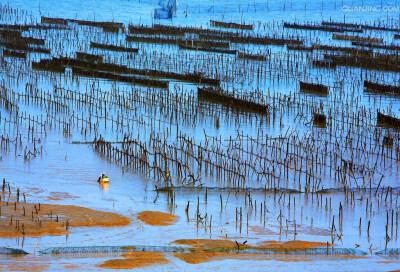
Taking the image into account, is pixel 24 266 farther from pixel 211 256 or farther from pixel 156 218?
pixel 156 218

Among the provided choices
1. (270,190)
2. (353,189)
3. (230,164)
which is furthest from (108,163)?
(353,189)

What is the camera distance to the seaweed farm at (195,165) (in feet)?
Result: 23.7

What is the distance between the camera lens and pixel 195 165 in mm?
11102

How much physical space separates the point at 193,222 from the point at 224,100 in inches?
340

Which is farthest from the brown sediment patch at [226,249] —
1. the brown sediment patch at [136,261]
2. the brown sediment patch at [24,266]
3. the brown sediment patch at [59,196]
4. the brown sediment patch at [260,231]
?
the brown sediment patch at [59,196]

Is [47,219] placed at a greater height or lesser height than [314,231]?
greater

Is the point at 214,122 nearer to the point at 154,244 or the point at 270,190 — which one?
the point at 270,190

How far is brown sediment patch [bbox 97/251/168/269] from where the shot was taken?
666 cm

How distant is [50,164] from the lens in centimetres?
1095

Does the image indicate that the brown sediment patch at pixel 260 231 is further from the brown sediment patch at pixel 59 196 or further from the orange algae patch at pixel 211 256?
the brown sediment patch at pixel 59 196

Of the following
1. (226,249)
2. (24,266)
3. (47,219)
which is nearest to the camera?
(24,266)

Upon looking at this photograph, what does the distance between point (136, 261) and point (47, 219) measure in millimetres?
1531

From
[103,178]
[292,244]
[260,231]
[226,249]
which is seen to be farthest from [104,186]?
[292,244]

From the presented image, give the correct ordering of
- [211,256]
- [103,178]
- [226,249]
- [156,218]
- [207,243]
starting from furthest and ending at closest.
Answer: [103,178]
[156,218]
[207,243]
[226,249]
[211,256]
